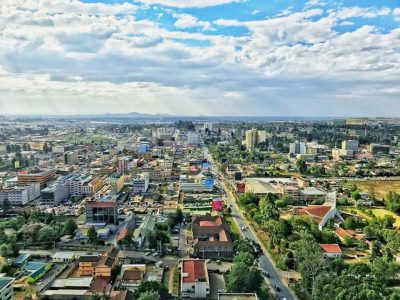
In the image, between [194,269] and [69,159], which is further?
[69,159]

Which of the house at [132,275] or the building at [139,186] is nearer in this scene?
the house at [132,275]

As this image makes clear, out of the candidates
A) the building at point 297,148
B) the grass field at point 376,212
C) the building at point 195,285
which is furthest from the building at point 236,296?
the building at point 297,148

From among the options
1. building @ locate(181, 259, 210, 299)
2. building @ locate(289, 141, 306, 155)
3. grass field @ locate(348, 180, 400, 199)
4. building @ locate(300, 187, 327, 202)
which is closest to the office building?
building @ locate(289, 141, 306, 155)

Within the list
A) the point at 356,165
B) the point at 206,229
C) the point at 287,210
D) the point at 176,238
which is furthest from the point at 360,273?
the point at 356,165

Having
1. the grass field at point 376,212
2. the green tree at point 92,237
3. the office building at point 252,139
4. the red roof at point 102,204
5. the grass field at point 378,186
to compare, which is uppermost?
the office building at point 252,139

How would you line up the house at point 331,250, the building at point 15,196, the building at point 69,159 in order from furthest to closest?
the building at point 69,159, the building at point 15,196, the house at point 331,250

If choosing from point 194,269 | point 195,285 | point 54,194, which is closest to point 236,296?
point 195,285

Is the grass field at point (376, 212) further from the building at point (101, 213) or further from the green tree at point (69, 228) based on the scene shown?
the green tree at point (69, 228)

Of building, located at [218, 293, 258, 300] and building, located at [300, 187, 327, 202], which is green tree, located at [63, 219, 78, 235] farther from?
building, located at [300, 187, 327, 202]

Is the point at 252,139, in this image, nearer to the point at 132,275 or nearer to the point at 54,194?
the point at 54,194
